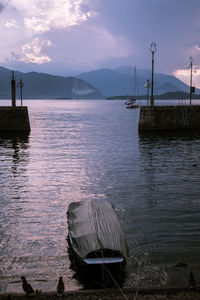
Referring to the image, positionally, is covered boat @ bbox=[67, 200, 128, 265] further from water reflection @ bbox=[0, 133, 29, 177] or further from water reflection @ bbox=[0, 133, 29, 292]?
water reflection @ bbox=[0, 133, 29, 177]

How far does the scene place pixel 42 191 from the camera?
21719 millimetres

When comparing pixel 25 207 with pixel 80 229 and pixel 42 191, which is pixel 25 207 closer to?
pixel 42 191

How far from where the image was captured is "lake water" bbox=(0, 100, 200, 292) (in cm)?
1159

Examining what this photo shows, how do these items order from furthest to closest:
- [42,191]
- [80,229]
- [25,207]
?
[42,191] → [25,207] → [80,229]

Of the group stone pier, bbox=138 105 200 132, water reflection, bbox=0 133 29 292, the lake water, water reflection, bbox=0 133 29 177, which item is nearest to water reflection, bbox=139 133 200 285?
the lake water

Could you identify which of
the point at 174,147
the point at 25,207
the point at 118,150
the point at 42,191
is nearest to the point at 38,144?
the point at 118,150

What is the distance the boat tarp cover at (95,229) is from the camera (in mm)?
10828

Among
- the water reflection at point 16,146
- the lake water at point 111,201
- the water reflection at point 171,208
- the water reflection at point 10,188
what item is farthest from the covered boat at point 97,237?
the water reflection at point 16,146

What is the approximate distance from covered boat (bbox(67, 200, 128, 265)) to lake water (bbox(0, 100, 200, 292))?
3.17 ft

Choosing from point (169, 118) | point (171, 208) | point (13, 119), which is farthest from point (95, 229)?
point (13, 119)

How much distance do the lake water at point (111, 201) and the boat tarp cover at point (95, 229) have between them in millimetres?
1194

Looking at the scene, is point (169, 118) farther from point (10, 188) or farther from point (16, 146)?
point (10, 188)

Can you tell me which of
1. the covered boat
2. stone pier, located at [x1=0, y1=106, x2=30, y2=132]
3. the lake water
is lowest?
the lake water

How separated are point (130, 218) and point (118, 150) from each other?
25805mm
